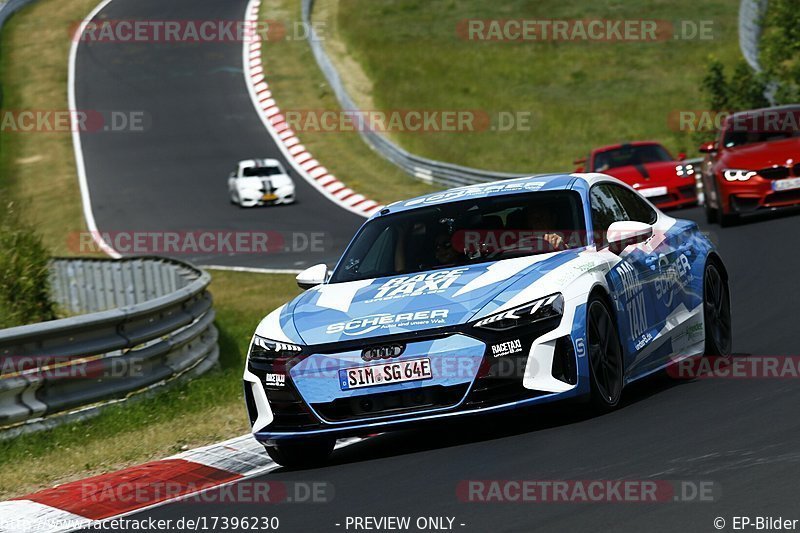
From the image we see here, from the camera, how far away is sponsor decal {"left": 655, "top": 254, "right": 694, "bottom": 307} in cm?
864

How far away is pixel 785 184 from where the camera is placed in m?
18.2

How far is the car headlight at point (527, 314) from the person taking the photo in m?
7.11

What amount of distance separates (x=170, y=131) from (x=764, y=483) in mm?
37293

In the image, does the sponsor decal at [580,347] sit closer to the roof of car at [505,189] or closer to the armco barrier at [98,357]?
the roof of car at [505,189]

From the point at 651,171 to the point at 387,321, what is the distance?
15.9 metres

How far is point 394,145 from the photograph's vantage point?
36750 millimetres

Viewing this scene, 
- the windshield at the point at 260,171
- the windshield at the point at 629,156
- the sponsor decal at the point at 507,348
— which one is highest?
the sponsor decal at the point at 507,348

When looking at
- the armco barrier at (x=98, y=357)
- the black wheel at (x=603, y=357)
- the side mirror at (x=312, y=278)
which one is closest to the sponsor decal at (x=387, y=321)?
the black wheel at (x=603, y=357)

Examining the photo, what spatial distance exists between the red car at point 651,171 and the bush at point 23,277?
9.64 metres

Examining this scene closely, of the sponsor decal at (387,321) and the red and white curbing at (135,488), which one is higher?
the sponsor decal at (387,321)

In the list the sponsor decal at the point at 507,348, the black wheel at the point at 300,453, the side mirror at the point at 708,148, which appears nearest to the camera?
the sponsor decal at the point at 507,348

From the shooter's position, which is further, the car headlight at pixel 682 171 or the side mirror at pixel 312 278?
the car headlight at pixel 682 171

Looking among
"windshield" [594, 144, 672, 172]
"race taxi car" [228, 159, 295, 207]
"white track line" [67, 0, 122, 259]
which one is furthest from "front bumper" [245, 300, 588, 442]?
"race taxi car" [228, 159, 295, 207]

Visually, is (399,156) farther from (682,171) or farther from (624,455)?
(624,455)
